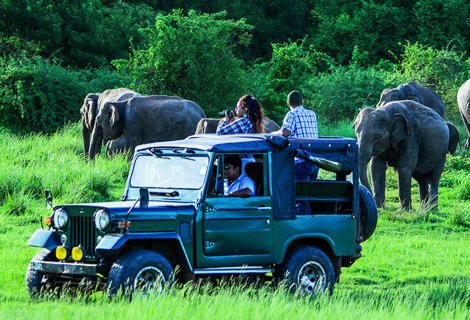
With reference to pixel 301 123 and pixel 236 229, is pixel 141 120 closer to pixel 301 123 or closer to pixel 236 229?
pixel 301 123

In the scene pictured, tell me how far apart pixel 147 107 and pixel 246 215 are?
18212mm

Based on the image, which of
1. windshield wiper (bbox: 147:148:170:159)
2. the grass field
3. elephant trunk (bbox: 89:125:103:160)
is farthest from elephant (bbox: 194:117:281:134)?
windshield wiper (bbox: 147:148:170:159)

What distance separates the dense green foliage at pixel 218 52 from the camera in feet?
111

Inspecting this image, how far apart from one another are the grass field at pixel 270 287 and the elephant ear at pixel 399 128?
114 cm

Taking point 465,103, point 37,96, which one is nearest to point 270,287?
point 465,103

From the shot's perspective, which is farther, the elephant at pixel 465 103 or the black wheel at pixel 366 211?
the elephant at pixel 465 103

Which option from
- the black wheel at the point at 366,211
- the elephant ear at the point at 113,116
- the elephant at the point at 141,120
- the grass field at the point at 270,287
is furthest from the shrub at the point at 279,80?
the black wheel at the point at 366,211

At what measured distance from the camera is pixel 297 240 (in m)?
12.6

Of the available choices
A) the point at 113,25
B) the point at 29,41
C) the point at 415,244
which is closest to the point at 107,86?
the point at 29,41

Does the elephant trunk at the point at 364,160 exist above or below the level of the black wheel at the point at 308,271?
above

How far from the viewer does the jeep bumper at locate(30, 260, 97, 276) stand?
11.3 meters

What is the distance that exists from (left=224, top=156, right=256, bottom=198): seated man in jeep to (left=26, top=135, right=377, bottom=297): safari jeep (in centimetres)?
12

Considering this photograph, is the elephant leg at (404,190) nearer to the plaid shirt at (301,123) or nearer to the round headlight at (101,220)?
the plaid shirt at (301,123)

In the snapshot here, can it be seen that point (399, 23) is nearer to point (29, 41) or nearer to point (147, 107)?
point (29, 41)
